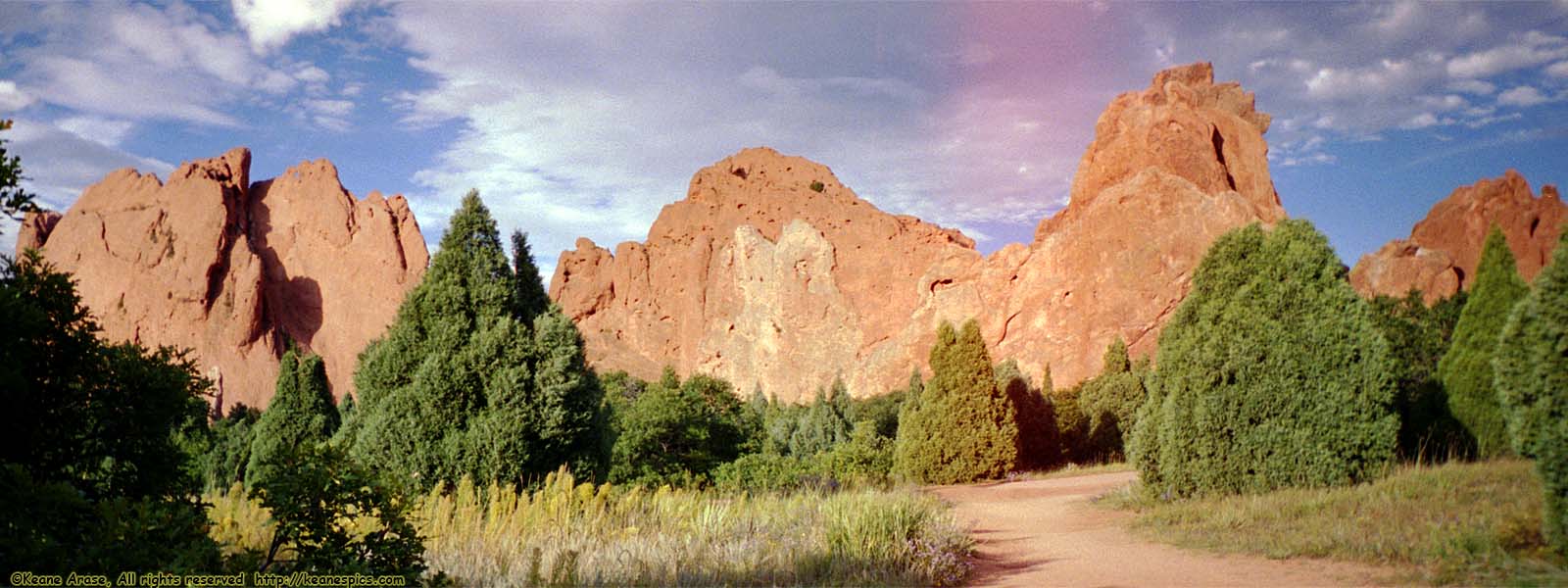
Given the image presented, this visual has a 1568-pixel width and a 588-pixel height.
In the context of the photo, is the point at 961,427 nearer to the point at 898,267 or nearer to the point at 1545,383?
the point at 1545,383

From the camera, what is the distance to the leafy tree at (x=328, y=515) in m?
3.98

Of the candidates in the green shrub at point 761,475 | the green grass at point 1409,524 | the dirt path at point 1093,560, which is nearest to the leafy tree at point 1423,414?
the green grass at point 1409,524

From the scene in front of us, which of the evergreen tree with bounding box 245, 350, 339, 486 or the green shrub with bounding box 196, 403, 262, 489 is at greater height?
the evergreen tree with bounding box 245, 350, 339, 486

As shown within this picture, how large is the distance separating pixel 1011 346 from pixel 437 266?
5337cm

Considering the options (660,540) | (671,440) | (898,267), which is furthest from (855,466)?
(898,267)

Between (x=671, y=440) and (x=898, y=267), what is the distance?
190 feet

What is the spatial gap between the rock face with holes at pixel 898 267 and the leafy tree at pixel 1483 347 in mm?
35536

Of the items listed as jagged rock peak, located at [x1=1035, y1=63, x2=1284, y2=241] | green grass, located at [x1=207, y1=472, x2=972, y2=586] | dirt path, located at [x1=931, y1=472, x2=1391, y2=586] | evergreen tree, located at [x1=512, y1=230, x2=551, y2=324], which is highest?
jagged rock peak, located at [x1=1035, y1=63, x2=1284, y2=241]

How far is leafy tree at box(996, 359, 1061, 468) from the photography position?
2170 cm

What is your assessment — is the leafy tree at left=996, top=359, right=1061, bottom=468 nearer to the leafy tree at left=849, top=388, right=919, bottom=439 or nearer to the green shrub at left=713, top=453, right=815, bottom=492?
the green shrub at left=713, top=453, right=815, bottom=492

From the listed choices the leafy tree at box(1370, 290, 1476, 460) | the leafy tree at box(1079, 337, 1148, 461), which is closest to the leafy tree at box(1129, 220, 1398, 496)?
the leafy tree at box(1370, 290, 1476, 460)

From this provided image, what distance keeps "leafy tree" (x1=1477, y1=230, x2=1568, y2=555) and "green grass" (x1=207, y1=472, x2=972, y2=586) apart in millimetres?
3854

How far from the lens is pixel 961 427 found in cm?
1720

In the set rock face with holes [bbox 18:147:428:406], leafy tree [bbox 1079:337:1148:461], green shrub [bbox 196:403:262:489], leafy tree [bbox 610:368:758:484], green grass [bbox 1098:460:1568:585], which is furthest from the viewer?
rock face with holes [bbox 18:147:428:406]
